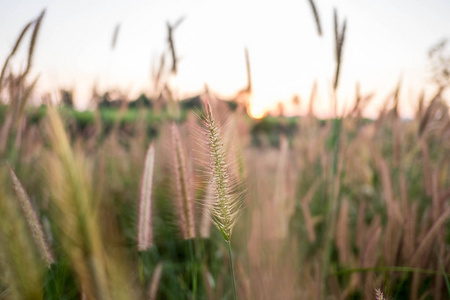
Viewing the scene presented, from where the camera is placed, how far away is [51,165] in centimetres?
32

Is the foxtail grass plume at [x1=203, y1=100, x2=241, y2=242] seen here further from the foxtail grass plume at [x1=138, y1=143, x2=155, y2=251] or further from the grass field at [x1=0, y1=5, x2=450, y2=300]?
the foxtail grass plume at [x1=138, y1=143, x2=155, y2=251]

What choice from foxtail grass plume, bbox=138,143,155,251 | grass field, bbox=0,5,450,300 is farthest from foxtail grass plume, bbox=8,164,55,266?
foxtail grass plume, bbox=138,143,155,251

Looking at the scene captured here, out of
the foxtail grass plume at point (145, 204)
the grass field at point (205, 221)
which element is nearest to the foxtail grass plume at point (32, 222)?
the grass field at point (205, 221)

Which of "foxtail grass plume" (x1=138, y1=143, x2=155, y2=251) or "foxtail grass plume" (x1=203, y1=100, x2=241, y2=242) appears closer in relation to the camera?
"foxtail grass plume" (x1=203, y1=100, x2=241, y2=242)

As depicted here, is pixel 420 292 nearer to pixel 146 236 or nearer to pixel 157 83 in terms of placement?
pixel 146 236

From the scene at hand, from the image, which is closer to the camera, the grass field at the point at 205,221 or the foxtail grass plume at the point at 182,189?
the grass field at the point at 205,221

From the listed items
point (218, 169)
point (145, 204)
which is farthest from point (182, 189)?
point (218, 169)

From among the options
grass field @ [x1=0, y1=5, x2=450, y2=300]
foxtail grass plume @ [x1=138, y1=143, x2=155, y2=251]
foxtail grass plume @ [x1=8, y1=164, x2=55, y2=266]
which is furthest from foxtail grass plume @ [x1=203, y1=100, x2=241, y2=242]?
foxtail grass plume @ [x1=8, y1=164, x2=55, y2=266]

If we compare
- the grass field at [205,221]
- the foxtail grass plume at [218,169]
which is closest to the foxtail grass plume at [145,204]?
the grass field at [205,221]

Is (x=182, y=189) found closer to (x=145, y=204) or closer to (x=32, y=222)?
(x=145, y=204)

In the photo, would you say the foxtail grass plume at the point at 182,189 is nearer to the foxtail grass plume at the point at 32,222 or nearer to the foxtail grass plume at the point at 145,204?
the foxtail grass plume at the point at 145,204

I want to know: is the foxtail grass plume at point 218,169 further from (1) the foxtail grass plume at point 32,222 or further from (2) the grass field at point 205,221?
(1) the foxtail grass plume at point 32,222

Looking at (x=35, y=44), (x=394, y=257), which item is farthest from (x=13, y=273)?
(x=394, y=257)

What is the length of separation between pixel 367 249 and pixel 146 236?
18.2 inches
